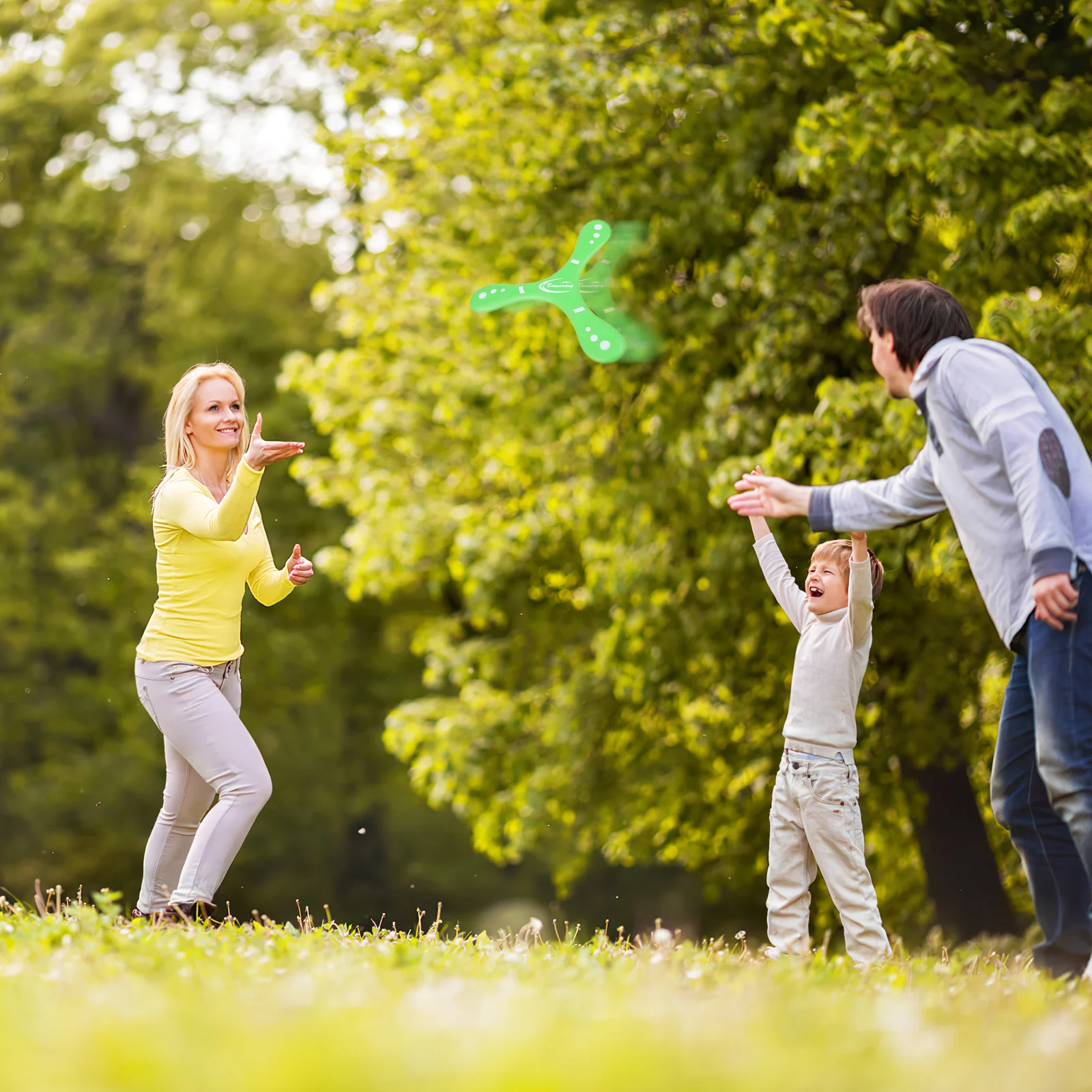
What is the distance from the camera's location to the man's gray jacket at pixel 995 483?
3547 mm

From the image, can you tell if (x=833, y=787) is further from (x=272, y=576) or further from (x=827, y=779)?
(x=272, y=576)

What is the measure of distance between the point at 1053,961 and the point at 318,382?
9791 millimetres

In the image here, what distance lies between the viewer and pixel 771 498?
4078 millimetres

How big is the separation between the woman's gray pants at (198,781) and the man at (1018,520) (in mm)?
1990

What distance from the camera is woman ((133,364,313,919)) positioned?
4.46m

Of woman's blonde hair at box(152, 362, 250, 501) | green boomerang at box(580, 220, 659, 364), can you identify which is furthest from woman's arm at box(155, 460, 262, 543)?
green boomerang at box(580, 220, 659, 364)

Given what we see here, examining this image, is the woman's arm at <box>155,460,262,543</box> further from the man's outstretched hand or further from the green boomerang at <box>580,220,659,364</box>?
the green boomerang at <box>580,220,659,364</box>

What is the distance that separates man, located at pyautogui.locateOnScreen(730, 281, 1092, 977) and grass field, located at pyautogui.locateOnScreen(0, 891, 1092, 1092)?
42cm

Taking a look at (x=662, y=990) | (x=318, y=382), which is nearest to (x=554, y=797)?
(x=318, y=382)

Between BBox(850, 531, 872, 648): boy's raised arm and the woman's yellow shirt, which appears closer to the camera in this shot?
BBox(850, 531, 872, 648): boy's raised arm

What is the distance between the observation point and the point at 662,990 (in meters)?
2.95

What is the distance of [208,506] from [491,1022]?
2.73 meters

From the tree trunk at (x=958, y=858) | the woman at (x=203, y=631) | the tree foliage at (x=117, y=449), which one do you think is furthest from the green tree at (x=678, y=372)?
the tree foliage at (x=117, y=449)

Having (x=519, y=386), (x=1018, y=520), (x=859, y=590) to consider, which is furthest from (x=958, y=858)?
(x=1018, y=520)
